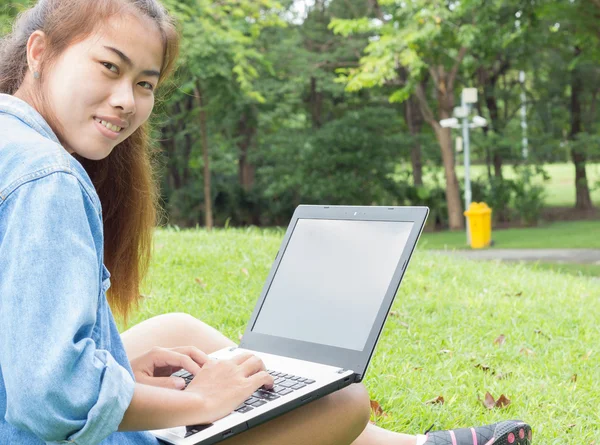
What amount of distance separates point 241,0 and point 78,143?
14.8m

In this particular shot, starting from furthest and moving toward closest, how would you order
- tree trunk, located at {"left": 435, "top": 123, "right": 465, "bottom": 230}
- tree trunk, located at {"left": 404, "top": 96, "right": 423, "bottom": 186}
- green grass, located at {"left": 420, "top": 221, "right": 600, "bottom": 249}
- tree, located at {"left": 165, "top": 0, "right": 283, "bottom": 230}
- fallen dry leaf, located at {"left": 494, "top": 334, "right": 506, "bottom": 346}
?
1. tree trunk, located at {"left": 404, "top": 96, "right": 423, "bottom": 186}
2. tree trunk, located at {"left": 435, "top": 123, "right": 465, "bottom": 230}
3. tree, located at {"left": 165, "top": 0, "right": 283, "bottom": 230}
4. green grass, located at {"left": 420, "top": 221, "right": 600, "bottom": 249}
5. fallen dry leaf, located at {"left": 494, "top": 334, "right": 506, "bottom": 346}

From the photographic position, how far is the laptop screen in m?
1.99

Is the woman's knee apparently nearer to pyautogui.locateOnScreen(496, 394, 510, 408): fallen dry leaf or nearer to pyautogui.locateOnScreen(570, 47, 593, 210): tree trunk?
pyautogui.locateOnScreen(496, 394, 510, 408): fallen dry leaf

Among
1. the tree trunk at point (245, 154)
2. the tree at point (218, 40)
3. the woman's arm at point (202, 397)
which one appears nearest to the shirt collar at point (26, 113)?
the woman's arm at point (202, 397)

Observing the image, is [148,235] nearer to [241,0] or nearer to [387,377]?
[387,377]

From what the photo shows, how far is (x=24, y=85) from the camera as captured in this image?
1.59m

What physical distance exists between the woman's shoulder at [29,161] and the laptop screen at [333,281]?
85cm

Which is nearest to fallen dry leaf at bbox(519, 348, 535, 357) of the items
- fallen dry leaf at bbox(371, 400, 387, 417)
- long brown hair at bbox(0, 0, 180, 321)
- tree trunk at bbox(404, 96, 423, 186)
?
fallen dry leaf at bbox(371, 400, 387, 417)

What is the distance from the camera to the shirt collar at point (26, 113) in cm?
144

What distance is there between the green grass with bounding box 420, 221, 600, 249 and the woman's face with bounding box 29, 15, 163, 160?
11.7 meters

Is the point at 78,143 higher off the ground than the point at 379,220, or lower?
higher

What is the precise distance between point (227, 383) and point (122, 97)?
2.05ft

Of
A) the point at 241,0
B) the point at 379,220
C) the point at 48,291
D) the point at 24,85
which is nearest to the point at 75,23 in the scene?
the point at 24,85

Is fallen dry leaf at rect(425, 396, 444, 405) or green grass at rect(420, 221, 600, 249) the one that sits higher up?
fallen dry leaf at rect(425, 396, 444, 405)
